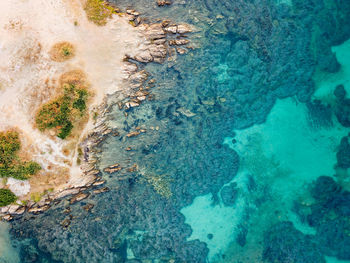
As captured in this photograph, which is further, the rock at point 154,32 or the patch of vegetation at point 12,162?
the rock at point 154,32

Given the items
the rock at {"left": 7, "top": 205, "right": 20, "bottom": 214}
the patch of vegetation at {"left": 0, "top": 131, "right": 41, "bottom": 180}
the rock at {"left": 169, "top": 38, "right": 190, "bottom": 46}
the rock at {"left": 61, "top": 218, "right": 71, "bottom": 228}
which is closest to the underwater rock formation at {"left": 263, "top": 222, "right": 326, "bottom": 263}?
the rock at {"left": 61, "top": 218, "right": 71, "bottom": 228}

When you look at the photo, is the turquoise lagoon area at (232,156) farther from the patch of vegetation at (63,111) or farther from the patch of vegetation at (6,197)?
the patch of vegetation at (63,111)

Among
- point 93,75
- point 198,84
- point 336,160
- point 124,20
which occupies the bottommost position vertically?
point 336,160

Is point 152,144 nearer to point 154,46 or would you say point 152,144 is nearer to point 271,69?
point 154,46

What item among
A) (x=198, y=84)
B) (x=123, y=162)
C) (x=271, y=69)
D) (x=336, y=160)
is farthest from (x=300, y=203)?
(x=123, y=162)

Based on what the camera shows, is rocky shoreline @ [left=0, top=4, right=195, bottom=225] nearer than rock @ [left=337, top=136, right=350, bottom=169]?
Yes

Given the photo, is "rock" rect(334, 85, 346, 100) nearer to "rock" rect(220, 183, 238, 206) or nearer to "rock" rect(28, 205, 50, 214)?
"rock" rect(220, 183, 238, 206)

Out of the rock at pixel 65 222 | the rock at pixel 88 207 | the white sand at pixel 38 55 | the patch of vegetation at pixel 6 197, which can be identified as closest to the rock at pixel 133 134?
the white sand at pixel 38 55
